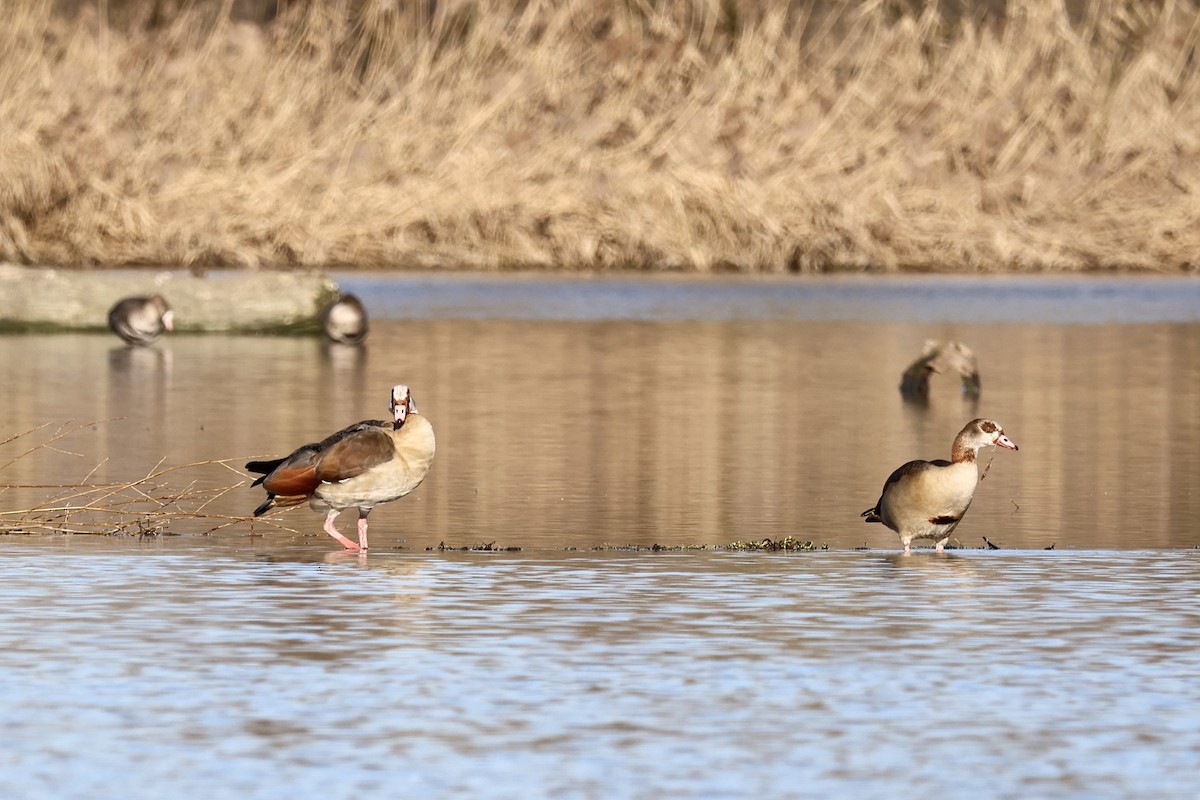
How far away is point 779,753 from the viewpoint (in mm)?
6238

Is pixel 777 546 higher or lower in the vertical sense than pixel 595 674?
higher

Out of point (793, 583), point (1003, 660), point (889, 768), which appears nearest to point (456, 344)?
point (793, 583)

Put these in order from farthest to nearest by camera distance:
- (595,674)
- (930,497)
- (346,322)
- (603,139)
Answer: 1. (603,139)
2. (346,322)
3. (930,497)
4. (595,674)

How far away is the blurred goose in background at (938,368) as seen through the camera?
1750 cm

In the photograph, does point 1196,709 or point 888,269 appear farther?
point 888,269

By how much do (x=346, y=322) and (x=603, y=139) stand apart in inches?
531

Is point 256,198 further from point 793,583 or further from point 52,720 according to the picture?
point 52,720

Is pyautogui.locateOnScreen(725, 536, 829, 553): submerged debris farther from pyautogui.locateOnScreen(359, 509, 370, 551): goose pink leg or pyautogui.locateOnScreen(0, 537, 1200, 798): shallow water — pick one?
pyautogui.locateOnScreen(359, 509, 370, 551): goose pink leg

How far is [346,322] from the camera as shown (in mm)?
22031

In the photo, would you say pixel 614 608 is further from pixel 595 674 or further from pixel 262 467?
pixel 262 467

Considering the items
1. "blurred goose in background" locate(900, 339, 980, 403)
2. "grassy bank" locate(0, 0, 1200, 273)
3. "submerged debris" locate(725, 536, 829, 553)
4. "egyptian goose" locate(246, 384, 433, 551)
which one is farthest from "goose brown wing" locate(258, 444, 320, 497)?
"grassy bank" locate(0, 0, 1200, 273)

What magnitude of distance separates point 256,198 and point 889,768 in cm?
2687

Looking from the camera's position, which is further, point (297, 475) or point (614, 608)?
point (297, 475)

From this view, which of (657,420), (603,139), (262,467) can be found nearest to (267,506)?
(262,467)
